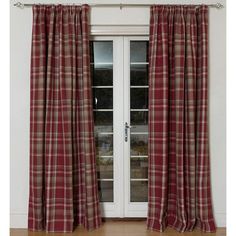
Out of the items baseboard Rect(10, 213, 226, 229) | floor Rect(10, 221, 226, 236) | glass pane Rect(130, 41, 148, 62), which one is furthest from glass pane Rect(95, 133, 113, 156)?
baseboard Rect(10, 213, 226, 229)

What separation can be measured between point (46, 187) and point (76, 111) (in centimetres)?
82

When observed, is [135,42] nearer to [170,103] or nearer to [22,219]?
[170,103]

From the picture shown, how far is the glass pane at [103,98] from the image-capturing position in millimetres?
3232

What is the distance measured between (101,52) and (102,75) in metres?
0.25

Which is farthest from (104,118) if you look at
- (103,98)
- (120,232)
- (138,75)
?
(120,232)

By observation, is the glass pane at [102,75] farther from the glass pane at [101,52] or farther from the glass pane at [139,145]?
the glass pane at [139,145]

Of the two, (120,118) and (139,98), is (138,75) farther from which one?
(120,118)

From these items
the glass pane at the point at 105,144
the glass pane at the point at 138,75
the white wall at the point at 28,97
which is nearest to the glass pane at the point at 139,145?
the glass pane at the point at 105,144

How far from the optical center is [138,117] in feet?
10.7

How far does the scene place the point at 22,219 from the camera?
308cm

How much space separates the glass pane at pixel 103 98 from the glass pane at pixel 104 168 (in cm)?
59

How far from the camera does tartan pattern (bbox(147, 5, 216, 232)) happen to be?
2.93 metres
